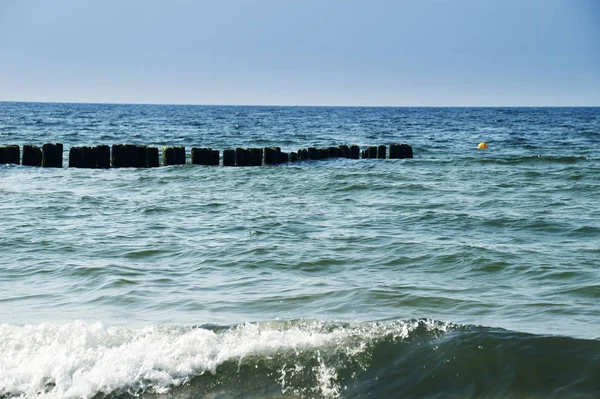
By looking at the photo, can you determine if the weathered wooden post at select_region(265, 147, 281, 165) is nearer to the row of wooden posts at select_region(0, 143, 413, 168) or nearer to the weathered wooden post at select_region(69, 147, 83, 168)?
the row of wooden posts at select_region(0, 143, 413, 168)

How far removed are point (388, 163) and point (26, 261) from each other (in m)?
16.1

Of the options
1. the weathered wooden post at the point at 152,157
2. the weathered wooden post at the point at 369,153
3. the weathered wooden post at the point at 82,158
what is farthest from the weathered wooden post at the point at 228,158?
the weathered wooden post at the point at 369,153

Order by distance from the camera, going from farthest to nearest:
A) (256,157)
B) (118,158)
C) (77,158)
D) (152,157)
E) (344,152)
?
1. (344,152)
2. (256,157)
3. (152,157)
4. (118,158)
5. (77,158)

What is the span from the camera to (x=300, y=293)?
8.15 m

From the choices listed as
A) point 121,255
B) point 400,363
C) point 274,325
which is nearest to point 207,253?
point 121,255

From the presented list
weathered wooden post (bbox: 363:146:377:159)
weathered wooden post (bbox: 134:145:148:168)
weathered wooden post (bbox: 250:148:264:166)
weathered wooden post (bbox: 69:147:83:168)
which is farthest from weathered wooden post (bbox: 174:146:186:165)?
weathered wooden post (bbox: 363:146:377:159)

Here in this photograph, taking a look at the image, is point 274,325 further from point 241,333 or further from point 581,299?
point 581,299

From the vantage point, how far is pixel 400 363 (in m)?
6.01

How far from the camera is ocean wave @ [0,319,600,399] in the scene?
5.57m

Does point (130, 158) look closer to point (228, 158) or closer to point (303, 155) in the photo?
point (228, 158)

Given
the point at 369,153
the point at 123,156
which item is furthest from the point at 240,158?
the point at 369,153

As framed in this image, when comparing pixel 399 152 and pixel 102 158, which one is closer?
pixel 102 158

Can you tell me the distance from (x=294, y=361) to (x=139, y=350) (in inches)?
53.1

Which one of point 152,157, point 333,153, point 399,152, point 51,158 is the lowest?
point 51,158
